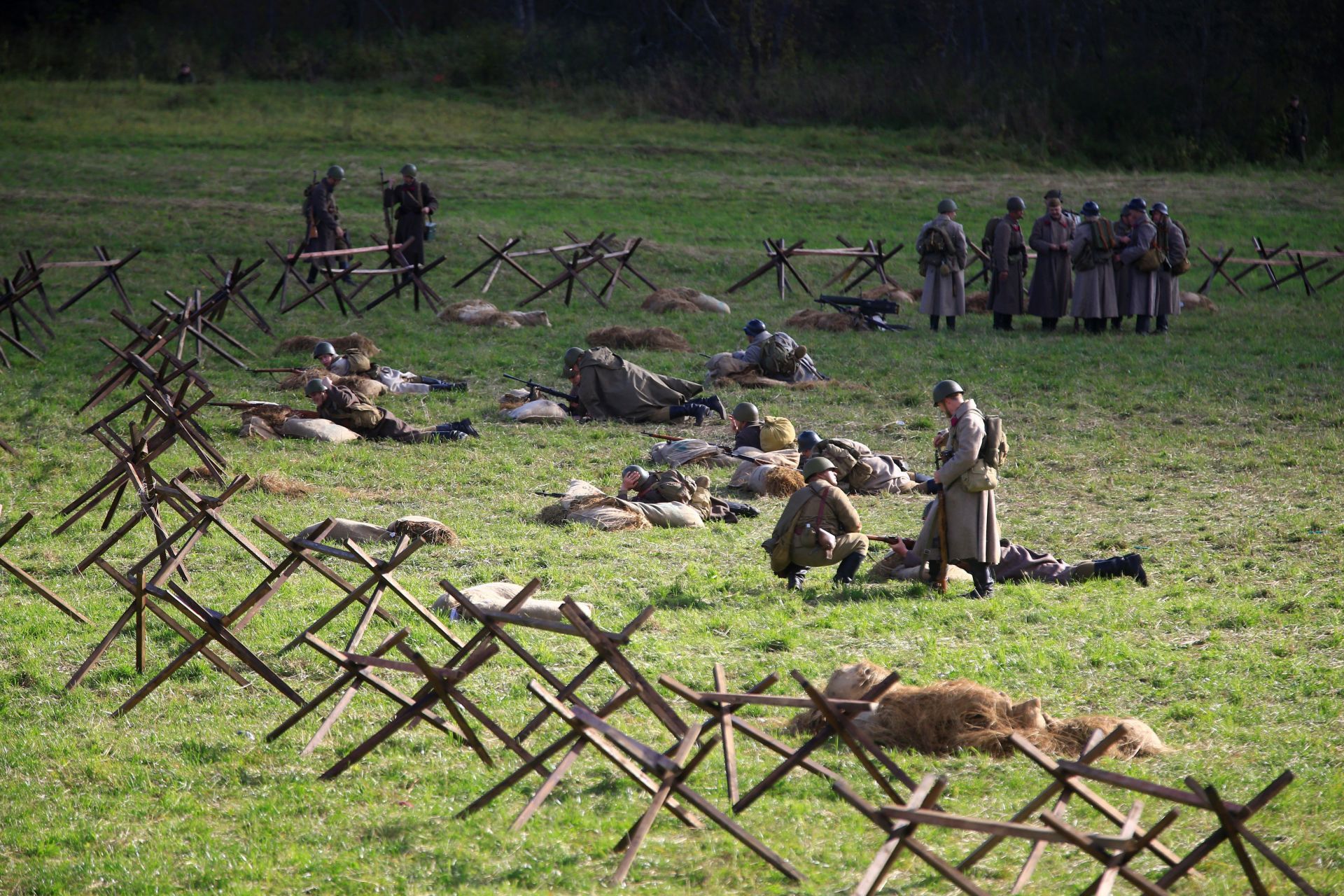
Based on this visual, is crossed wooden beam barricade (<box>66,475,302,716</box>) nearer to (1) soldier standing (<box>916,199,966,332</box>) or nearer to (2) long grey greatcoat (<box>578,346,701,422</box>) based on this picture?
(2) long grey greatcoat (<box>578,346,701,422</box>)

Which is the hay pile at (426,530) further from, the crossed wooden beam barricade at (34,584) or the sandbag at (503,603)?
the crossed wooden beam barricade at (34,584)

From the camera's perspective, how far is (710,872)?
224 inches

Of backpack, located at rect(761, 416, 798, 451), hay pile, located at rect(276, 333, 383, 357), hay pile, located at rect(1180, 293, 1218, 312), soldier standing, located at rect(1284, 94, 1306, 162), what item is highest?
soldier standing, located at rect(1284, 94, 1306, 162)

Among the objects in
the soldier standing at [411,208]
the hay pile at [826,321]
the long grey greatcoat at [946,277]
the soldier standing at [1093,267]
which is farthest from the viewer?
the soldier standing at [411,208]

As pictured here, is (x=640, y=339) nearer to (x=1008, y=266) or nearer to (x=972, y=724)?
(x=1008, y=266)

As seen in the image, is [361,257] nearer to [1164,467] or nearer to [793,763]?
[1164,467]

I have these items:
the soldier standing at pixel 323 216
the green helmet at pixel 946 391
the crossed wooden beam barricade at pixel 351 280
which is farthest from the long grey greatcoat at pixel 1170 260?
the soldier standing at pixel 323 216

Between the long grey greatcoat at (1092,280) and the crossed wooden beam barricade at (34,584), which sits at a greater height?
the long grey greatcoat at (1092,280)

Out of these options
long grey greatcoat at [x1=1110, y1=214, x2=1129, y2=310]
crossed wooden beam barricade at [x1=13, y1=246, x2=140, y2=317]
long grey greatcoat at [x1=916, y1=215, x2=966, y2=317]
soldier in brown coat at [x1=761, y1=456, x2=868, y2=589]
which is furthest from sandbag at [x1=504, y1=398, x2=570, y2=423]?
long grey greatcoat at [x1=1110, y1=214, x2=1129, y2=310]

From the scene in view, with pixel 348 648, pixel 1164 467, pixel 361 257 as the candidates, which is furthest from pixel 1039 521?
pixel 361 257

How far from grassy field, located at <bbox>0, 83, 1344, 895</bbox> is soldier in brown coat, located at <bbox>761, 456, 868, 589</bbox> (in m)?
0.20

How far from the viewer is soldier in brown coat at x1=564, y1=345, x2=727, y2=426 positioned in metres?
15.4

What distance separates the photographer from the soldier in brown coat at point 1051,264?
20.1 m

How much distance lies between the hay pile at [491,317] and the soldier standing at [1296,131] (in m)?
24.0
